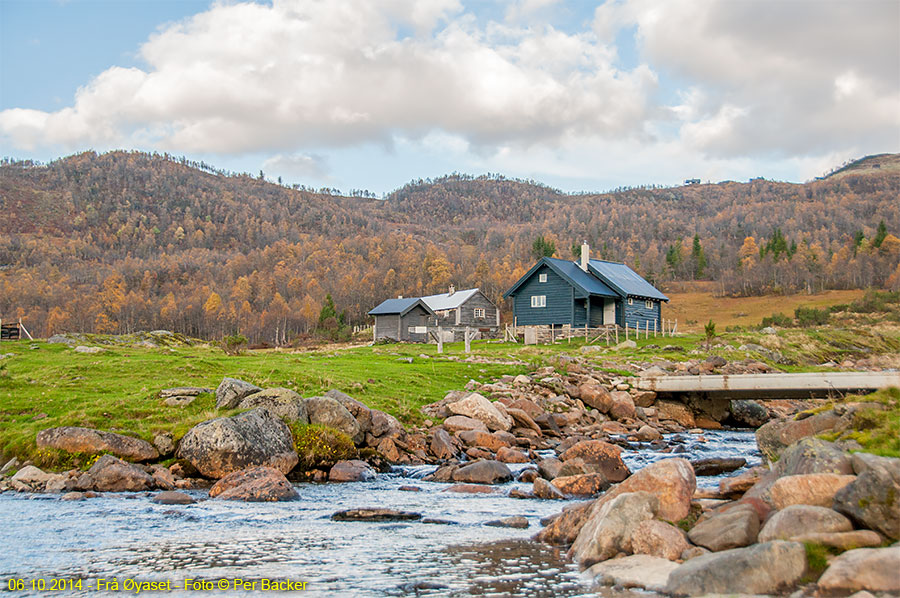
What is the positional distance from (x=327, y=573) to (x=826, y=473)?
720 centimetres

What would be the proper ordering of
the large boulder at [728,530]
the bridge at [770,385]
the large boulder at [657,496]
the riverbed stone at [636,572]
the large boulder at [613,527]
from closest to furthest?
the riverbed stone at [636,572] → the large boulder at [728,530] → the large boulder at [613,527] → the large boulder at [657,496] → the bridge at [770,385]

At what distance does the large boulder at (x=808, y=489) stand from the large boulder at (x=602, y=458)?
677 cm

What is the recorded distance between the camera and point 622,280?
55562 mm

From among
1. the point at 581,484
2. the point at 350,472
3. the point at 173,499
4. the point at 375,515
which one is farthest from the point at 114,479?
the point at 581,484

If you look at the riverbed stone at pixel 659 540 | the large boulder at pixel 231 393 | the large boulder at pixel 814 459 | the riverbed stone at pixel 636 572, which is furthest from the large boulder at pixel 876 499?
the large boulder at pixel 231 393

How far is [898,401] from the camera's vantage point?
38.4 ft

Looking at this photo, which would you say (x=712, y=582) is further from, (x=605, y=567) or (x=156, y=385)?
(x=156, y=385)

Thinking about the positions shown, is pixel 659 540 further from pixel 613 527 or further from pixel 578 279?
pixel 578 279

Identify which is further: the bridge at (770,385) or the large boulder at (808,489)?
the bridge at (770,385)

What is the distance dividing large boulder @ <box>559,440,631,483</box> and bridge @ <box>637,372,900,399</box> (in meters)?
10.8

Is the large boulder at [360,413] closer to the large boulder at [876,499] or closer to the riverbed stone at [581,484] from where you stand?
the riverbed stone at [581,484]

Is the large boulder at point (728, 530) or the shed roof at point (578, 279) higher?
the shed roof at point (578, 279)

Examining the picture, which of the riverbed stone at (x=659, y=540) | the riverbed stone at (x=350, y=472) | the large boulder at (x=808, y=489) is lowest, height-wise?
the riverbed stone at (x=350, y=472)

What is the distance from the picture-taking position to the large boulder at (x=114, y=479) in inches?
605
